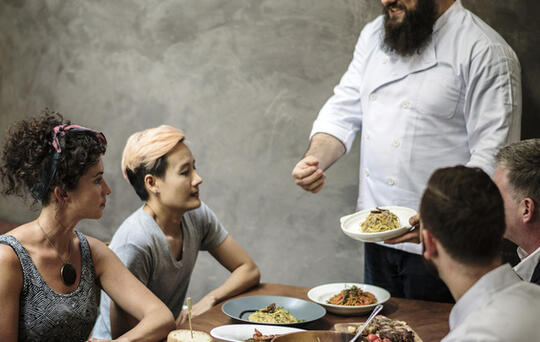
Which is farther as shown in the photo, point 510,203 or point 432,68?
point 432,68

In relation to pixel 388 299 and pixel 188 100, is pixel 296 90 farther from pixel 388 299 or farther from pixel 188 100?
pixel 388 299

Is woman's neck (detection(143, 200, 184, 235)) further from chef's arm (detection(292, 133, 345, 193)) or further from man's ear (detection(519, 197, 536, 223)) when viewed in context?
man's ear (detection(519, 197, 536, 223))

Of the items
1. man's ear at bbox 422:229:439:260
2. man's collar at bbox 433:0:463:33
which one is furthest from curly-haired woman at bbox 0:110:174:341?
man's collar at bbox 433:0:463:33

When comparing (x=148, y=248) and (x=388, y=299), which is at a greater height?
(x=148, y=248)

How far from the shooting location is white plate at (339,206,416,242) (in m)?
2.21

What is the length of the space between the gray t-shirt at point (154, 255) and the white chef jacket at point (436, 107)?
85 cm

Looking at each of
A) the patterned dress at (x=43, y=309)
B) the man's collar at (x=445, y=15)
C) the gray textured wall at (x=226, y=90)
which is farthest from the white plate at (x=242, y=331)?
the gray textured wall at (x=226, y=90)

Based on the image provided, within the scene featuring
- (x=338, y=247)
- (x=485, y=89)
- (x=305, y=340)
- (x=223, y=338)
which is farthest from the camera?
(x=338, y=247)

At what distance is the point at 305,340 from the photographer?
67.2 inches

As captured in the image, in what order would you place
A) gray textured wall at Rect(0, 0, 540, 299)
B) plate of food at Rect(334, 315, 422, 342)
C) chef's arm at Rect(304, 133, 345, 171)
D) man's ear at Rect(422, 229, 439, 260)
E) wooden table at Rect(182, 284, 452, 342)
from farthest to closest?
gray textured wall at Rect(0, 0, 540, 299) → chef's arm at Rect(304, 133, 345, 171) → wooden table at Rect(182, 284, 452, 342) → plate of food at Rect(334, 315, 422, 342) → man's ear at Rect(422, 229, 439, 260)

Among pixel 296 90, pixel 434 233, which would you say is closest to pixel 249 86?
pixel 296 90

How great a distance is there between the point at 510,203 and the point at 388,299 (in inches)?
26.7

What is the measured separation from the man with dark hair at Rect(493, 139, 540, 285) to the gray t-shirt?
4.50ft

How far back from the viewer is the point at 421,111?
104 inches
